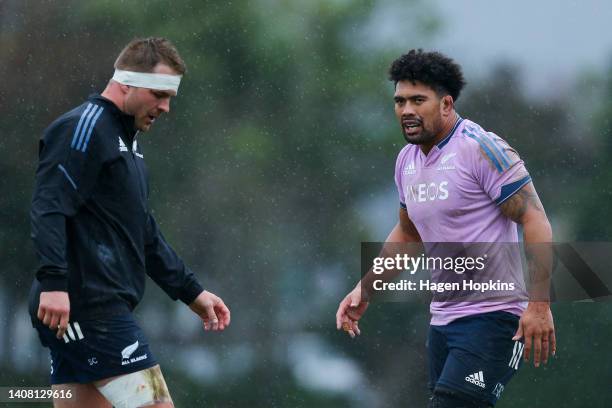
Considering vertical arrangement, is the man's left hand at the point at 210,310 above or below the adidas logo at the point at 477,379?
above

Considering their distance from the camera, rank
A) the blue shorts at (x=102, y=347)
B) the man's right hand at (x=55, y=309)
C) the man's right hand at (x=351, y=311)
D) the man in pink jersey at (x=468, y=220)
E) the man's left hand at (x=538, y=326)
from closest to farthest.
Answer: the man's right hand at (x=55, y=309)
the blue shorts at (x=102, y=347)
the man's left hand at (x=538, y=326)
the man in pink jersey at (x=468, y=220)
the man's right hand at (x=351, y=311)

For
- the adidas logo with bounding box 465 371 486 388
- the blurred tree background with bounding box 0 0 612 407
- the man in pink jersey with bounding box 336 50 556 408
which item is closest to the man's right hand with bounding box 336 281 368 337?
the man in pink jersey with bounding box 336 50 556 408

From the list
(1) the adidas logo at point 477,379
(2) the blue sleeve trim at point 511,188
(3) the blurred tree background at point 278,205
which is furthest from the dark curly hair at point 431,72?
(3) the blurred tree background at point 278,205

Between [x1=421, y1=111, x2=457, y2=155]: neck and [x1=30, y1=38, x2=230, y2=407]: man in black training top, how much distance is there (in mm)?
1211

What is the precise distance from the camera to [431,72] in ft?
16.8

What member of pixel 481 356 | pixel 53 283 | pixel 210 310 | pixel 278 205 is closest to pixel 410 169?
pixel 481 356

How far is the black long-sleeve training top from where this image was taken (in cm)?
408

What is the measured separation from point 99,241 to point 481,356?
5.33ft

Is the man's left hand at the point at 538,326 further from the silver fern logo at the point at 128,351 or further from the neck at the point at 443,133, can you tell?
the silver fern logo at the point at 128,351

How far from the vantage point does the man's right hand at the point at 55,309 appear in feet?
13.1

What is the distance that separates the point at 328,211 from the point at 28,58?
3644 millimetres

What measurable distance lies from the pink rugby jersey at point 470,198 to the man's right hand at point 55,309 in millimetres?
1686

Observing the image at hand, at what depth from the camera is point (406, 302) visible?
1236 cm

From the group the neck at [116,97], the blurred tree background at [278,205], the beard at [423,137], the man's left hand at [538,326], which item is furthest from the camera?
the blurred tree background at [278,205]
